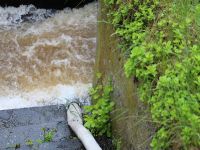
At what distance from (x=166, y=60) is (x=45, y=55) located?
3.60 metres

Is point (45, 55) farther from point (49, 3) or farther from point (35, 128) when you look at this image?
point (35, 128)

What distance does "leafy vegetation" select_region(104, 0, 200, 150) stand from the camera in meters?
2.57

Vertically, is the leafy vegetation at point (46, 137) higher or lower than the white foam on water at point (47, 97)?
lower

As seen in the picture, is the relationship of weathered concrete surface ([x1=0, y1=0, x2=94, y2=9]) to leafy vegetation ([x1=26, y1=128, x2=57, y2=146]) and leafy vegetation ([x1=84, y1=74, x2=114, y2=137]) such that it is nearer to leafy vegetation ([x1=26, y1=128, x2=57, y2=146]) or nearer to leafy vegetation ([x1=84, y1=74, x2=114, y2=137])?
leafy vegetation ([x1=26, y1=128, x2=57, y2=146])

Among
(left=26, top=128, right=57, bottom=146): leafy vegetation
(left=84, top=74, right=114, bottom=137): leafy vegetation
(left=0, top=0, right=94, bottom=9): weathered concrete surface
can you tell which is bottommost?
(left=26, top=128, right=57, bottom=146): leafy vegetation

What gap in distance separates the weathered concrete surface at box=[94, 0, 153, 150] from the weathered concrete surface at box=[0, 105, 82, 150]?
1.82ft

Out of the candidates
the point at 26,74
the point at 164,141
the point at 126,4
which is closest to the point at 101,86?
the point at 126,4

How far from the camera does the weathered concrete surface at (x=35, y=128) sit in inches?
160

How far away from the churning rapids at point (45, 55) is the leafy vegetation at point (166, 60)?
207 centimetres

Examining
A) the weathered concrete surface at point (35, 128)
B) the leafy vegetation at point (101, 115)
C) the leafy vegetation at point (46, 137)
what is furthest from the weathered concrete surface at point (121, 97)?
the leafy vegetation at point (46, 137)

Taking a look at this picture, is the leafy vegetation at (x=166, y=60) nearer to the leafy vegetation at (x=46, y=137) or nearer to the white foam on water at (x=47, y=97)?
the leafy vegetation at (x=46, y=137)

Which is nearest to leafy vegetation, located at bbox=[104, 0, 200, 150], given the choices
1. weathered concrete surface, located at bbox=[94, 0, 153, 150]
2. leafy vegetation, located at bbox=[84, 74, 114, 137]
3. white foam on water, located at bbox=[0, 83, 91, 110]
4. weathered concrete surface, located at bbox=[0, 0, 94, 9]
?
weathered concrete surface, located at bbox=[94, 0, 153, 150]

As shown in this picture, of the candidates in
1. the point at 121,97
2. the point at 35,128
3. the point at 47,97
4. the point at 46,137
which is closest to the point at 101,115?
the point at 121,97

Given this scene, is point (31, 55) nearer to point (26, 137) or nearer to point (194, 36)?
point (26, 137)
